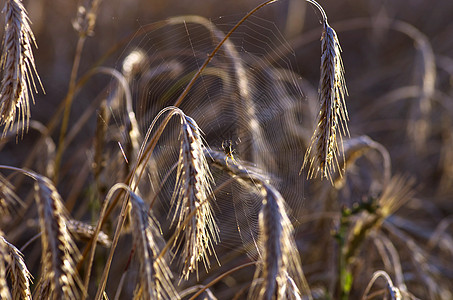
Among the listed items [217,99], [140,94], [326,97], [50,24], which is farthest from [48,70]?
[326,97]

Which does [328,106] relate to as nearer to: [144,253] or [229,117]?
[144,253]

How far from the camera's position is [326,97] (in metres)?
1.15

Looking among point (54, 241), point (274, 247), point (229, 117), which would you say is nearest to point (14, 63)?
point (54, 241)

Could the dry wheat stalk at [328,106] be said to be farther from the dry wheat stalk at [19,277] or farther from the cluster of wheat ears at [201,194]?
the dry wheat stalk at [19,277]

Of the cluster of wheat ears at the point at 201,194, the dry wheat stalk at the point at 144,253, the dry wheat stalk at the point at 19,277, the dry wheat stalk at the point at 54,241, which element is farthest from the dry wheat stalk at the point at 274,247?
the dry wheat stalk at the point at 19,277

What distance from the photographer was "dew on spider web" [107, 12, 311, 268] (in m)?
2.09

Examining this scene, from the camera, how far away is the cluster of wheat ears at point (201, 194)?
102 cm

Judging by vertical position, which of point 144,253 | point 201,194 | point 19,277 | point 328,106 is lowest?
point 19,277

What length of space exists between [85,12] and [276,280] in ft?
4.64

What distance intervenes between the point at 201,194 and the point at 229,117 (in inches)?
59.2

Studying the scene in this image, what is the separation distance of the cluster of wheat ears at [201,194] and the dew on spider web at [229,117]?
1cm

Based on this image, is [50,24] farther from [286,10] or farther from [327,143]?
[327,143]

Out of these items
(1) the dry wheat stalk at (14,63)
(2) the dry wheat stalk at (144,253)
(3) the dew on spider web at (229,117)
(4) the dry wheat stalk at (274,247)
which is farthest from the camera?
(3) the dew on spider web at (229,117)

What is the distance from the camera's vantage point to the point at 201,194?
3.61 ft
